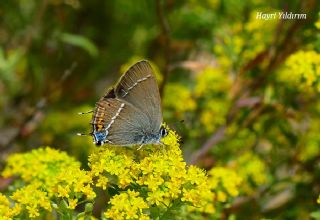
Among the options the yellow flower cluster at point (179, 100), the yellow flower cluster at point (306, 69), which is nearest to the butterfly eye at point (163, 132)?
the yellow flower cluster at point (306, 69)

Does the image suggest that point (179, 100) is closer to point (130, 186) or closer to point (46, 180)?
point (46, 180)

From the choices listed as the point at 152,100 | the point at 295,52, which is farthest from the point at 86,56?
the point at 152,100

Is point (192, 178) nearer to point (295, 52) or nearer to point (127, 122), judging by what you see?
point (127, 122)

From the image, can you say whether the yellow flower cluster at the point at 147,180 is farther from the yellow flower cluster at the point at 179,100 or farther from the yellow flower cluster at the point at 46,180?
the yellow flower cluster at the point at 179,100

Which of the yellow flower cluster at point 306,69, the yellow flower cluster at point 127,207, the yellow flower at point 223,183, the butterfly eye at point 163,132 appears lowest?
the yellow flower cluster at point 127,207

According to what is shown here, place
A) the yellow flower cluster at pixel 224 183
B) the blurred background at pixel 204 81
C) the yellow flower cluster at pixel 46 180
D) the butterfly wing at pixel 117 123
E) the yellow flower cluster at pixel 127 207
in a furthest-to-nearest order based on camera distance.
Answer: the blurred background at pixel 204 81
the yellow flower cluster at pixel 224 183
the butterfly wing at pixel 117 123
the yellow flower cluster at pixel 46 180
the yellow flower cluster at pixel 127 207

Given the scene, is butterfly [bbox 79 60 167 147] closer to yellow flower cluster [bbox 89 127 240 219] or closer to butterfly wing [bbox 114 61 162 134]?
butterfly wing [bbox 114 61 162 134]

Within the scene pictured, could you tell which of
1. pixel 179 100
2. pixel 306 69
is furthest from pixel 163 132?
pixel 179 100

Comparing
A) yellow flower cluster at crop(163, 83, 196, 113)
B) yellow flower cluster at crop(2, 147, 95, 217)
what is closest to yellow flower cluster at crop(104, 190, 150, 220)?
yellow flower cluster at crop(2, 147, 95, 217)
